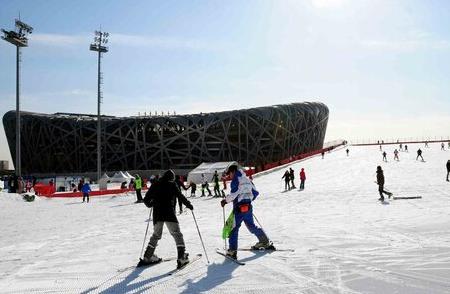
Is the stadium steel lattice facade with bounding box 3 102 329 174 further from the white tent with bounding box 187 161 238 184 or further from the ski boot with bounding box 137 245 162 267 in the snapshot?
the ski boot with bounding box 137 245 162 267

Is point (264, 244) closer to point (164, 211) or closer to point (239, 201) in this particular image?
point (239, 201)

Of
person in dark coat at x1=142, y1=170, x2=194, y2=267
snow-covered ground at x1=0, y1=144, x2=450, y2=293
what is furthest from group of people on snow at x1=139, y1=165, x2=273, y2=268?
snow-covered ground at x1=0, y1=144, x2=450, y2=293

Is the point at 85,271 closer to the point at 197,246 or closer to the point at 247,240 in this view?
the point at 197,246

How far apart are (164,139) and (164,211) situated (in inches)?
2628

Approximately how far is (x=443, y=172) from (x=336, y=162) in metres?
14.1

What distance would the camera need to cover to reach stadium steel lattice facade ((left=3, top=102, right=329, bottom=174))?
7081cm

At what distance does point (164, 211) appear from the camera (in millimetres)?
5879

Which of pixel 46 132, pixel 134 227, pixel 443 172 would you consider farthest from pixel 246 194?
pixel 46 132

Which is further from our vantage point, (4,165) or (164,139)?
(4,165)

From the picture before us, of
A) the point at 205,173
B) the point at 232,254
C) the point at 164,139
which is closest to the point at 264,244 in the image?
the point at 232,254

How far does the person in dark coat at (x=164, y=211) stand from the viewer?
5840 mm

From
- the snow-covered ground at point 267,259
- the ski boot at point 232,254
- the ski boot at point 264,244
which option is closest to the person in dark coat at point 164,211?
the snow-covered ground at point 267,259

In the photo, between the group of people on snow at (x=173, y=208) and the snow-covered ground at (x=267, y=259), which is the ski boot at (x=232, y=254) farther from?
the snow-covered ground at (x=267, y=259)

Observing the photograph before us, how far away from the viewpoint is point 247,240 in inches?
311
